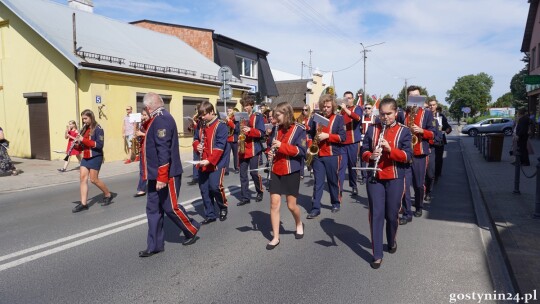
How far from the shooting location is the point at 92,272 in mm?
4348

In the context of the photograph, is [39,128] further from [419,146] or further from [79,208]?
[419,146]

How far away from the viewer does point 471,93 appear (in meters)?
99.6

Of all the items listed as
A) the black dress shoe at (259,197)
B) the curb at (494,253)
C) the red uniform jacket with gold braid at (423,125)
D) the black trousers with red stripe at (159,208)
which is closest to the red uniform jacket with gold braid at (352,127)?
the red uniform jacket with gold braid at (423,125)

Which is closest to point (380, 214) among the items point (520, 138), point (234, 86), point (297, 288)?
point (297, 288)

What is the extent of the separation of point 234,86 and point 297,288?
21077 millimetres

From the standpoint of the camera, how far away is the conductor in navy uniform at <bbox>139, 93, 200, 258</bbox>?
4.58 meters

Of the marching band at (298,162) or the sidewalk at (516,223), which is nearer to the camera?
the sidewalk at (516,223)

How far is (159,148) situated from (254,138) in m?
3.26

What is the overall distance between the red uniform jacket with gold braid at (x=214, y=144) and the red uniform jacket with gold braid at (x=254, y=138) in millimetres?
1468

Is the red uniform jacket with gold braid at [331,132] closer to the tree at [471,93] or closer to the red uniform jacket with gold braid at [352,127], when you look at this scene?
the red uniform jacket with gold braid at [352,127]

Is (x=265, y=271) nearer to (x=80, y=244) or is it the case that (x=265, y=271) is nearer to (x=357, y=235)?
(x=357, y=235)

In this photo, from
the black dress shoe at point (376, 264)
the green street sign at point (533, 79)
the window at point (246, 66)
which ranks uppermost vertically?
the window at point (246, 66)

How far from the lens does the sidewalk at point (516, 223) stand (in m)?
4.18

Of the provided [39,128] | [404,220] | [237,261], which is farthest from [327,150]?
[39,128]
